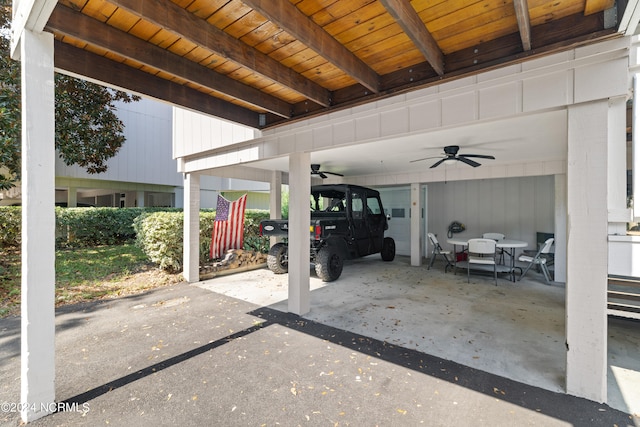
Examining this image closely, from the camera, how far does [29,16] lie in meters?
1.89

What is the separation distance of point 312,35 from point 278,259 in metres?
4.85

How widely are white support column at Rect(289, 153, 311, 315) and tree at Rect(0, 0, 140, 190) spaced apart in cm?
520

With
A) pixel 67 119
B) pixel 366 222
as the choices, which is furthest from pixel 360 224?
pixel 67 119

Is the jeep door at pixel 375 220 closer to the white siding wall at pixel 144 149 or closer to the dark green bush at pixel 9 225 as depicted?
the dark green bush at pixel 9 225

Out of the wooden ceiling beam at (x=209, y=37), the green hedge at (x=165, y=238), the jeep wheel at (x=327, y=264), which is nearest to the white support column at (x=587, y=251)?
the wooden ceiling beam at (x=209, y=37)

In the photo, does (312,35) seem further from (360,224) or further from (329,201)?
(329,201)

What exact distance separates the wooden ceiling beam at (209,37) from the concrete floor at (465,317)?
9.71 ft

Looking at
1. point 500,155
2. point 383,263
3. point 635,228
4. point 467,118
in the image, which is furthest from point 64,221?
point 635,228

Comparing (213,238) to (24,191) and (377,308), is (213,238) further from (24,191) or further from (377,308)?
(24,191)

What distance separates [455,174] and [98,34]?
22.5 ft

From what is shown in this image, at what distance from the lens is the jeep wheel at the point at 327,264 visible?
5.65 meters

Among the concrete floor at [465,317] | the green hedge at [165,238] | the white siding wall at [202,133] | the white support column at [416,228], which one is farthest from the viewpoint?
the white support column at [416,228]

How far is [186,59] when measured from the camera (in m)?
Answer: 2.74

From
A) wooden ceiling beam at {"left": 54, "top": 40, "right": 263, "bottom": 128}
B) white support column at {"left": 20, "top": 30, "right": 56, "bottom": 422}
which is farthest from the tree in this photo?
white support column at {"left": 20, "top": 30, "right": 56, "bottom": 422}
